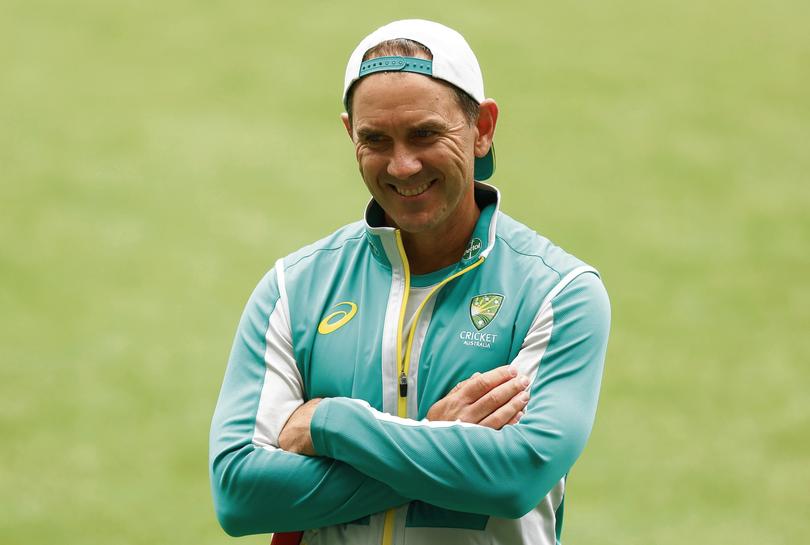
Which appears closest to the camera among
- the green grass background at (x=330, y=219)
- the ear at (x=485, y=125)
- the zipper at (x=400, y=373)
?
the zipper at (x=400, y=373)

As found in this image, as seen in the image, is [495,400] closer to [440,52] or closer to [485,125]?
[485,125]

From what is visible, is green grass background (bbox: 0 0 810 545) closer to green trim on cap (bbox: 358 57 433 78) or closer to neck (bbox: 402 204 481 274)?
neck (bbox: 402 204 481 274)

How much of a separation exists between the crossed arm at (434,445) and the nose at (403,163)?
43 cm

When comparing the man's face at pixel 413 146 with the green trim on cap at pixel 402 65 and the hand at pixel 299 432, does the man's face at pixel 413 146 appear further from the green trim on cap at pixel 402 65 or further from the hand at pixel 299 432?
the hand at pixel 299 432

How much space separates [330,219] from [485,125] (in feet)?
18.0

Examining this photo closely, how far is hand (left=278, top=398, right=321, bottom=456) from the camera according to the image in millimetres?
2615

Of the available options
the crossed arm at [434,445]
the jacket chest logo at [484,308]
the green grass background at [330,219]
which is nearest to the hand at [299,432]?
the crossed arm at [434,445]

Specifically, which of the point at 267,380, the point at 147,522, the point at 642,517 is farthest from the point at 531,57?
the point at 267,380

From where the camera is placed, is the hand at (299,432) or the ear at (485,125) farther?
the ear at (485,125)

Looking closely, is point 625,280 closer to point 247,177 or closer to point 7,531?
point 247,177

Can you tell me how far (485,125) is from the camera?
9.04 feet

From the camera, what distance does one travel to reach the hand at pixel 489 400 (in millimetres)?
2557

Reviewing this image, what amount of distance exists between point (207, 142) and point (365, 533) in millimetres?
6529

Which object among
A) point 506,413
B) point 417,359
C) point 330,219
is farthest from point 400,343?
point 330,219
